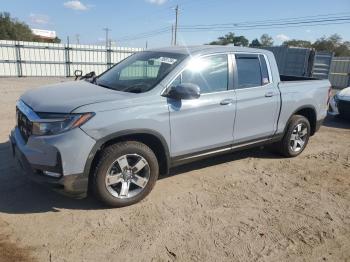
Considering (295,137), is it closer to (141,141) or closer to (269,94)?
(269,94)

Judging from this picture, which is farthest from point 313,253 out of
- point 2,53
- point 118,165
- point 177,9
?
point 177,9

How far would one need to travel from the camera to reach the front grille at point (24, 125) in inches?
145

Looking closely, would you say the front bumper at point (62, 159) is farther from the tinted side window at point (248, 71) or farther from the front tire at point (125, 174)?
the tinted side window at point (248, 71)

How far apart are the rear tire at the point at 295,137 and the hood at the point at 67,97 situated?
3.05 metres

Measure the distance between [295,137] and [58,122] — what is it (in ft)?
13.5

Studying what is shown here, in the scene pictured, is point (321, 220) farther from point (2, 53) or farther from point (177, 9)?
point (177, 9)

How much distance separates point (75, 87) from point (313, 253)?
130 inches

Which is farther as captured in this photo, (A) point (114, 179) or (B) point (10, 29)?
(B) point (10, 29)

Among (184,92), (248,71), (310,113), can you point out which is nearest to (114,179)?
(184,92)

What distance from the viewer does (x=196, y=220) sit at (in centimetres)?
375

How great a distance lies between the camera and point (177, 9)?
166 feet

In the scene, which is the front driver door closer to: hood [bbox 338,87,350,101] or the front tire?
the front tire

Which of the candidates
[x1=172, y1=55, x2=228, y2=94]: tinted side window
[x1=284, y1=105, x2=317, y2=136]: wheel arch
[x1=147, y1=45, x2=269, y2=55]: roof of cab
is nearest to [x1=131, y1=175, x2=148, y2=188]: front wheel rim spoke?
[x1=172, y1=55, x2=228, y2=94]: tinted side window

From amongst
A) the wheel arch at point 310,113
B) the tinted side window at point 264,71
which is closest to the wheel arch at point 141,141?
the tinted side window at point 264,71
